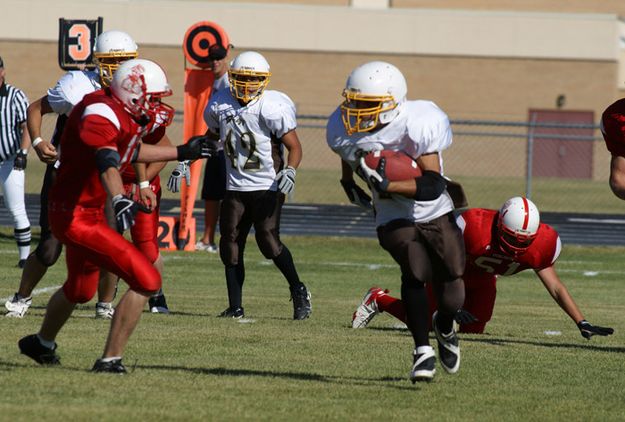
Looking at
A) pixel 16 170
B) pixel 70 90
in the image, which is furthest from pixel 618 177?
pixel 16 170

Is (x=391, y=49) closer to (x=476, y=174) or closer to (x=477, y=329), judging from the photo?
(x=476, y=174)

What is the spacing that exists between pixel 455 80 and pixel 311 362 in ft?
90.9

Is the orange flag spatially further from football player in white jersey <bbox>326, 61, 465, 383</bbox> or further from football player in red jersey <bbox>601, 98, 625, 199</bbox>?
football player in white jersey <bbox>326, 61, 465, 383</bbox>

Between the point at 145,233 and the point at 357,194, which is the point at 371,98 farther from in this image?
the point at 145,233

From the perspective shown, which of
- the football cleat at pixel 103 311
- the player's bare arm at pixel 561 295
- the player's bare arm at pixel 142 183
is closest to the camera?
the player's bare arm at pixel 142 183

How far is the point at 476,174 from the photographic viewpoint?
1260 inches

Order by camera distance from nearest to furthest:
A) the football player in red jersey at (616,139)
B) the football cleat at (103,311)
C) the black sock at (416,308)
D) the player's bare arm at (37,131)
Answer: the black sock at (416,308) < the football player in red jersey at (616,139) < the player's bare arm at (37,131) < the football cleat at (103,311)

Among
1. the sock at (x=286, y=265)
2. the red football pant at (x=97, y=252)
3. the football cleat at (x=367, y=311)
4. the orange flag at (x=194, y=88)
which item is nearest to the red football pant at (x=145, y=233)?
the sock at (x=286, y=265)

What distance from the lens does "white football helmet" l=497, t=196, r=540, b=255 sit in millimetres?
7629

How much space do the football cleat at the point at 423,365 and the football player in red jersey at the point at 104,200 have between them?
1252 mm

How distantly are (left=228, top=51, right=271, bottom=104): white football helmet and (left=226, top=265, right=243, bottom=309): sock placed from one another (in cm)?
116

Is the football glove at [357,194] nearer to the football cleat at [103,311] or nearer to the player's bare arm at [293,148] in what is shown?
the player's bare arm at [293,148]

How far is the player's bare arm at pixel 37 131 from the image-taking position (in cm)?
791

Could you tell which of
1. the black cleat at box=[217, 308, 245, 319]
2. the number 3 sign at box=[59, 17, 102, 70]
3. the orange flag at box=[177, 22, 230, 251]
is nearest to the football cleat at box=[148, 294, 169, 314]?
the black cleat at box=[217, 308, 245, 319]
